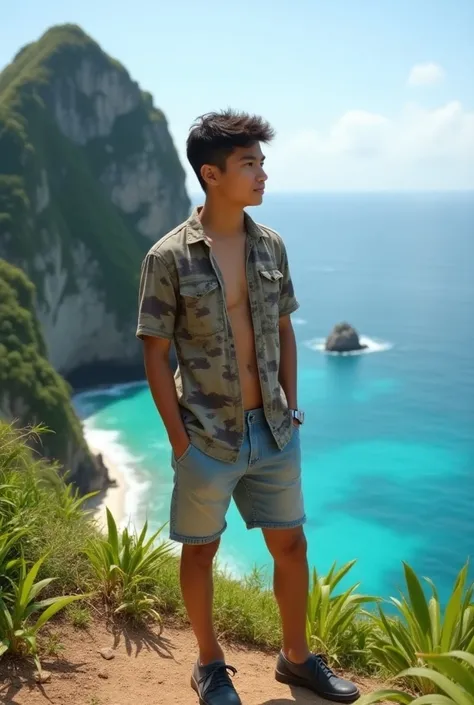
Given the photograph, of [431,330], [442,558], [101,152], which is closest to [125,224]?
[101,152]

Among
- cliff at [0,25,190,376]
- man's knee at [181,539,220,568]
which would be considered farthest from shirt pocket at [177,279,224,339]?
cliff at [0,25,190,376]

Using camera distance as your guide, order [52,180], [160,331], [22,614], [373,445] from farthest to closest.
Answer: [52,180]
[373,445]
[22,614]
[160,331]

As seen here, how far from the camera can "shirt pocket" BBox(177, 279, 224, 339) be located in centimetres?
386

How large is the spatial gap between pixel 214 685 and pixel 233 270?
213 centimetres

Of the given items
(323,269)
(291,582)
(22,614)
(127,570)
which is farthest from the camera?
(323,269)

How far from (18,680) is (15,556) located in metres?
1.00

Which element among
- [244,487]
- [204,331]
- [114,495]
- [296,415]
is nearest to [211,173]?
[204,331]

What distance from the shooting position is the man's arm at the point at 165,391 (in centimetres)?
387

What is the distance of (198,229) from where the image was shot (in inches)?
157

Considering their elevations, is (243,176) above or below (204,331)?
above

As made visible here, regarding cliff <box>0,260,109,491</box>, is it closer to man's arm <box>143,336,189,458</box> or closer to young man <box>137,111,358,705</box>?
young man <box>137,111,358,705</box>

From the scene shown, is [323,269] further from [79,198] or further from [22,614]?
[22,614]

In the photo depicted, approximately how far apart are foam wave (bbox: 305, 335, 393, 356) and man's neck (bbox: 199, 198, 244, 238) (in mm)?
67825

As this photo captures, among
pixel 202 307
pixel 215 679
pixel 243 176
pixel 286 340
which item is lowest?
pixel 215 679
